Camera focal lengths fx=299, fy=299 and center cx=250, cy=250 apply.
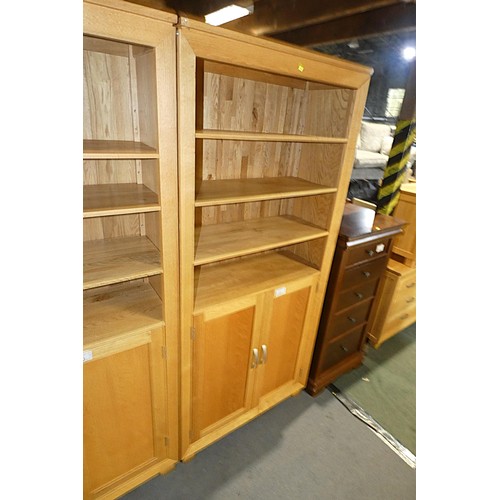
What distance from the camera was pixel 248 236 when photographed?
5.52ft

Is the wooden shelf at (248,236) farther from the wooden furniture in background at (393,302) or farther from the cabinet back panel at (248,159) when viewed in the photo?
the wooden furniture in background at (393,302)

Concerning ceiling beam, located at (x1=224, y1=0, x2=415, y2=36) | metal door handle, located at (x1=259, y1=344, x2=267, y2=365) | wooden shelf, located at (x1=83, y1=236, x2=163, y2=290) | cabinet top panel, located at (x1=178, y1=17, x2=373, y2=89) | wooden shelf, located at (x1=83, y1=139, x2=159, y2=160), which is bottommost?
metal door handle, located at (x1=259, y1=344, x2=267, y2=365)

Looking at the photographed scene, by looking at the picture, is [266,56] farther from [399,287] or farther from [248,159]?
[399,287]

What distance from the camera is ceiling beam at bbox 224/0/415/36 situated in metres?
2.22

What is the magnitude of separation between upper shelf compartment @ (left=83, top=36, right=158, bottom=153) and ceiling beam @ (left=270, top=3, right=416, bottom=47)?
2345mm

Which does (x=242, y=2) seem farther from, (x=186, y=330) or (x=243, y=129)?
(x=186, y=330)

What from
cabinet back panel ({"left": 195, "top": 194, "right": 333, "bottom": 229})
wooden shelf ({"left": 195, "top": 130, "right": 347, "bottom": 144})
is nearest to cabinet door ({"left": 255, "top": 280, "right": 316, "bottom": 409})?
cabinet back panel ({"left": 195, "top": 194, "right": 333, "bottom": 229})

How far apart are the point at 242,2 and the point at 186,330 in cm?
286

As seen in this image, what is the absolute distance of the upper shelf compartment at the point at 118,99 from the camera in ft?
3.64

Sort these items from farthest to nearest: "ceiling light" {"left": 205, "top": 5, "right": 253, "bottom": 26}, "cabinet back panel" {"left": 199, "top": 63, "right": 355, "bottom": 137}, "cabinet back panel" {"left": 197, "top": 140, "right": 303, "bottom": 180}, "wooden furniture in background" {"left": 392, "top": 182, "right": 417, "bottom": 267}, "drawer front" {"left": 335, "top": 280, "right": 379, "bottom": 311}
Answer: "ceiling light" {"left": 205, "top": 5, "right": 253, "bottom": 26} < "wooden furniture in background" {"left": 392, "top": 182, "right": 417, "bottom": 267} < "drawer front" {"left": 335, "top": 280, "right": 379, "bottom": 311} < "cabinet back panel" {"left": 197, "top": 140, "right": 303, "bottom": 180} < "cabinet back panel" {"left": 199, "top": 63, "right": 355, "bottom": 137}

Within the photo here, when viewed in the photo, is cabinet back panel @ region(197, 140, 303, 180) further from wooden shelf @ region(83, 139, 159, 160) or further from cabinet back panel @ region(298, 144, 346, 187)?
wooden shelf @ region(83, 139, 159, 160)

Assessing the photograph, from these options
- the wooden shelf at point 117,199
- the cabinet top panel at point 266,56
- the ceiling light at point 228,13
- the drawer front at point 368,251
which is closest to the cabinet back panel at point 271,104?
the cabinet top panel at point 266,56

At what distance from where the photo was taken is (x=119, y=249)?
1389 mm
